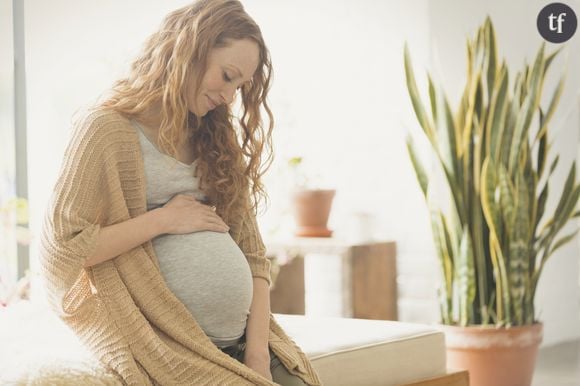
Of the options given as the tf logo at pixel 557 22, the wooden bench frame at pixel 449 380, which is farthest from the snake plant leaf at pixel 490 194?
the wooden bench frame at pixel 449 380

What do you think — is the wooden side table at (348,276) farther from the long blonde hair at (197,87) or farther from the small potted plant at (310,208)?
the long blonde hair at (197,87)

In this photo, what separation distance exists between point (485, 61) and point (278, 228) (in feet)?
4.27

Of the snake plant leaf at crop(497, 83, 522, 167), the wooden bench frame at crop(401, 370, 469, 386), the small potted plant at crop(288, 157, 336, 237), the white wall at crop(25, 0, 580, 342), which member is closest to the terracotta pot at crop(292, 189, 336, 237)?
the small potted plant at crop(288, 157, 336, 237)

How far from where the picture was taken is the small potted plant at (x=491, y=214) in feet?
11.5

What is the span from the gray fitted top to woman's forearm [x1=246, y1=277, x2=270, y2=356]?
43 millimetres

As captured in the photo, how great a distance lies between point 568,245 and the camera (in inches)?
160

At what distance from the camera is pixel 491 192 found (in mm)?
3514

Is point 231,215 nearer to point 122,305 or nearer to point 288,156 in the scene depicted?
point 122,305

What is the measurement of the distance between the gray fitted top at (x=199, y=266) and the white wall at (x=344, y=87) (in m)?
2.22

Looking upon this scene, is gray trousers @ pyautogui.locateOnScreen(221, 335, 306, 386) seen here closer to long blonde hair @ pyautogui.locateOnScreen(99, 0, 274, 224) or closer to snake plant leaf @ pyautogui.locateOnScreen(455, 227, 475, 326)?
long blonde hair @ pyautogui.locateOnScreen(99, 0, 274, 224)

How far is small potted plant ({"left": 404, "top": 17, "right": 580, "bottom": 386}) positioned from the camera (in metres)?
3.52

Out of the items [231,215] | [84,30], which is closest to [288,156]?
[84,30]

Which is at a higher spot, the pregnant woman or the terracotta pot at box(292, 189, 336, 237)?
the pregnant woman

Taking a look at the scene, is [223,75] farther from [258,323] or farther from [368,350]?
[368,350]
